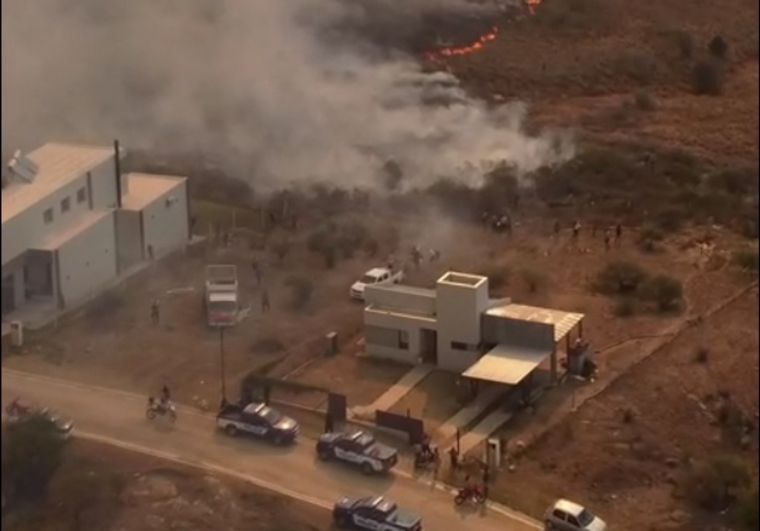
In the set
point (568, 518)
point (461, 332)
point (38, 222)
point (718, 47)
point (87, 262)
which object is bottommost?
point (568, 518)

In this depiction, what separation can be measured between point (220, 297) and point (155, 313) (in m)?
0.47

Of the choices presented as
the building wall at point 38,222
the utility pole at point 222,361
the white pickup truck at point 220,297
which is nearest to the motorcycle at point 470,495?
the utility pole at point 222,361

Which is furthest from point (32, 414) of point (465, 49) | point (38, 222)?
point (465, 49)

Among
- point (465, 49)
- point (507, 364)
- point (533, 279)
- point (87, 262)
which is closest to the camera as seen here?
point (87, 262)

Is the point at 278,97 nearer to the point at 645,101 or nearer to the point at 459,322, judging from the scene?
the point at 459,322

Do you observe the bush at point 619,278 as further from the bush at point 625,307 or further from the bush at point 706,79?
the bush at point 706,79

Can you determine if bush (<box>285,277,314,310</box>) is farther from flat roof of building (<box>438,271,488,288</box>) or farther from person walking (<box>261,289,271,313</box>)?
flat roof of building (<box>438,271,488,288</box>)

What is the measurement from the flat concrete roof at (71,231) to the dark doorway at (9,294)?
19 centimetres

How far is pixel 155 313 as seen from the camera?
3826 mm

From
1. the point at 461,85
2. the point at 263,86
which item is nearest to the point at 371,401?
the point at 263,86

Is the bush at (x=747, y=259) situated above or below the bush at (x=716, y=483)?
below

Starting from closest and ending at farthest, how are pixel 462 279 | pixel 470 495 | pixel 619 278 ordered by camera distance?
1. pixel 470 495
2. pixel 462 279
3. pixel 619 278

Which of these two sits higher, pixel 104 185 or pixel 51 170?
pixel 51 170

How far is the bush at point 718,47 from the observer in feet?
28.3
